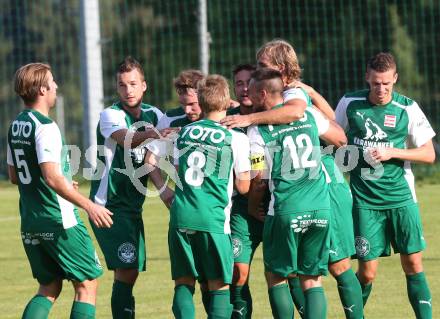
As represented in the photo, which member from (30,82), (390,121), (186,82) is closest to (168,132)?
(186,82)

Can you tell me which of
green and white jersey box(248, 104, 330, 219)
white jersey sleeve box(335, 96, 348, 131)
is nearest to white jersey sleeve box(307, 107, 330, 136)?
green and white jersey box(248, 104, 330, 219)

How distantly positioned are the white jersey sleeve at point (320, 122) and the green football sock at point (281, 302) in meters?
1.01

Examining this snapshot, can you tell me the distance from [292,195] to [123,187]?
4.67ft

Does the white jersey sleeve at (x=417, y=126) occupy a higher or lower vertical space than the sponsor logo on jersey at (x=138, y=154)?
higher

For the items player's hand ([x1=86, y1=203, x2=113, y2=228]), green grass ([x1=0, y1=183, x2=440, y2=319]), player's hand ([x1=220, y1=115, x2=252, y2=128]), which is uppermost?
player's hand ([x1=220, y1=115, x2=252, y2=128])

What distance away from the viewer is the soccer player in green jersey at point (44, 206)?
6531 mm

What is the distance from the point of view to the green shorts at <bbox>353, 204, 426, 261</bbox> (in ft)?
25.3

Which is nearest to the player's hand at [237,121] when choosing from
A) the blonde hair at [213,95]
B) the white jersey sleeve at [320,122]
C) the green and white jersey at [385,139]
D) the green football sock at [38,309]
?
the blonde hair at [213,95]

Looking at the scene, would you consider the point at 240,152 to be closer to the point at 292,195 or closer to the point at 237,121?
the point at 237,121

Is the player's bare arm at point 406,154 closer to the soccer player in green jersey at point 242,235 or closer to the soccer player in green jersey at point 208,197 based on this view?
the soccer player in green jersey at point 242,235

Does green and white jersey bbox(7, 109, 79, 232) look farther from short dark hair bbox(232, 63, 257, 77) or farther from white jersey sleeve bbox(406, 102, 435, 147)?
white jersey sleeve bbox(406, 102, 435, 147)

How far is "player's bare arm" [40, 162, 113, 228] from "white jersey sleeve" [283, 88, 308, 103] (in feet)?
4.35

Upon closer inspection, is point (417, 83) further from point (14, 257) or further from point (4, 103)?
point (14, 257)

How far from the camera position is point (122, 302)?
24.6 ft
